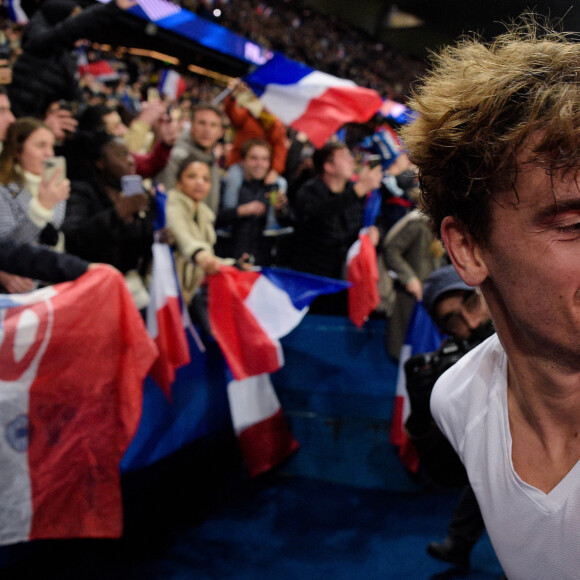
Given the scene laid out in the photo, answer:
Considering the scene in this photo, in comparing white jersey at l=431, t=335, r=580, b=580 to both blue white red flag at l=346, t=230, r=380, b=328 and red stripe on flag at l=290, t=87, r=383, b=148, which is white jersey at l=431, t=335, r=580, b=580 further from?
red stripe on flag at l=290, t=87, r=383, b=148

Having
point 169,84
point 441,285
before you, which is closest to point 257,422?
point 441,285

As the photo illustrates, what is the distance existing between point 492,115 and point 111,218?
272 centimetres

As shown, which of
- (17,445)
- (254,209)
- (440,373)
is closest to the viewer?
(440,373)

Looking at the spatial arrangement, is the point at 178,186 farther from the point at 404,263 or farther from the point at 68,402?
the point at 68,402

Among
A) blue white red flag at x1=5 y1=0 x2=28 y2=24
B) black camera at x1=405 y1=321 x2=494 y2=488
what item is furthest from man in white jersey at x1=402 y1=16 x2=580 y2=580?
blue white red flag at x1=5 y1=0 x2=28 y2=24

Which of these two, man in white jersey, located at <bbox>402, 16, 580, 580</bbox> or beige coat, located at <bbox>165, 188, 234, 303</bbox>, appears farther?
beige coat, located at <bbox>165, 188, 234, 303</bbox>

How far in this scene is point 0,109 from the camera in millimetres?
3115

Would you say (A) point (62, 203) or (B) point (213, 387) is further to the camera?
(B) point (213, 387)

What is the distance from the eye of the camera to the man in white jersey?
868 mm

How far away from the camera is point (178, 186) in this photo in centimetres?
393

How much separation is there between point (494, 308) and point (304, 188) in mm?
3489

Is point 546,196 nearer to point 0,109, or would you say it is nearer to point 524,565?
point 524,565

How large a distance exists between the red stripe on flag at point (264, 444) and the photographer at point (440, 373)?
47.8 inches

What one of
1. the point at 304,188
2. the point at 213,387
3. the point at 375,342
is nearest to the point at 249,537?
the point at 213,387
